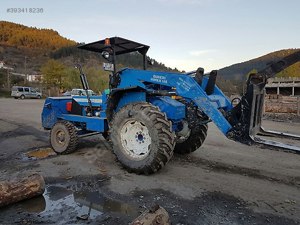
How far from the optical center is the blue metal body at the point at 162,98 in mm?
5281

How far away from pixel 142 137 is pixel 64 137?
240 centimetres

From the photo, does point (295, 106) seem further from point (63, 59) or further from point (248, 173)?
point (63, 59)

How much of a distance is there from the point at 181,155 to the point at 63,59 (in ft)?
426

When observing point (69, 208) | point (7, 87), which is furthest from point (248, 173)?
point (7, 87)

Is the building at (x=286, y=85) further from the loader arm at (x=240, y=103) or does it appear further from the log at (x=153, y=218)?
the log at (x=153, y=218)

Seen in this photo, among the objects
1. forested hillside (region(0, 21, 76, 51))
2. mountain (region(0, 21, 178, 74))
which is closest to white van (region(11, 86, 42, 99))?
mountain (region(0, 21, 178, 74))

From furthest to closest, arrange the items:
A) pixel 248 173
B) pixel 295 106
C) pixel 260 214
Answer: pixel 295 106
pixel 248 173
pixel 260 214

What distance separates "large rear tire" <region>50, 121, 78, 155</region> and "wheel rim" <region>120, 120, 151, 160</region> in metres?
1.76

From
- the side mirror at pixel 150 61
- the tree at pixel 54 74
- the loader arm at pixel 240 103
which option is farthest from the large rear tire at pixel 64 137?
the tree at pixel 54 74

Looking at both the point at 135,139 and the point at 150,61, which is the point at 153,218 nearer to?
the point at 135,139

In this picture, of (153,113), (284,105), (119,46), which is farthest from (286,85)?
(153,113)

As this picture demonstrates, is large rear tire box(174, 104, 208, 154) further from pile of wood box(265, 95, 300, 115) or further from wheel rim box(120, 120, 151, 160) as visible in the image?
pile of wood box(265, 95, 300, 115)

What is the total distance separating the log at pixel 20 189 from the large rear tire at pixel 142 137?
1677mm

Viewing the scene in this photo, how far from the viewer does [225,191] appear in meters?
4.89
